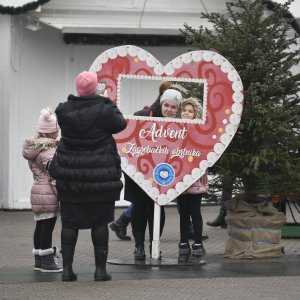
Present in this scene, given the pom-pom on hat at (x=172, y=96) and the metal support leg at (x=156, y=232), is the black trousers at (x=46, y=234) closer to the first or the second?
the metal support leg at (x=156, y=232)

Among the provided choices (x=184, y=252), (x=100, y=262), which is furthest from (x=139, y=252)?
(x=100, y=262)

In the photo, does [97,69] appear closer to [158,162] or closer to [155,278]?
[158,162]

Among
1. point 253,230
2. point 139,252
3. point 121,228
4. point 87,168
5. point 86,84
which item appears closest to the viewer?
point 87,168

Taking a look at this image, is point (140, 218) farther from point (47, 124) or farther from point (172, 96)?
point (47, 124)

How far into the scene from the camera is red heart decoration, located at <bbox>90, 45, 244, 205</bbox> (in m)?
9.41

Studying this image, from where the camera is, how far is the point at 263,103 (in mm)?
9719

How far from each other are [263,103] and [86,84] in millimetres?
2183

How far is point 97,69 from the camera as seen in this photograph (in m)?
9.41

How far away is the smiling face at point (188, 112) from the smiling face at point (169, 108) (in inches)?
3.1

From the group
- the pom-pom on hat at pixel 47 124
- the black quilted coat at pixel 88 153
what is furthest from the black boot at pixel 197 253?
the pom-pom on hat at pixel 47 124

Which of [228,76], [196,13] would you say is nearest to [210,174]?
[228,76]

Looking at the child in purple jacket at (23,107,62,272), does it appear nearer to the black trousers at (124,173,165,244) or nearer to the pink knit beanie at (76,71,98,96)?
the pink knit beanie at (76,71,98,96)

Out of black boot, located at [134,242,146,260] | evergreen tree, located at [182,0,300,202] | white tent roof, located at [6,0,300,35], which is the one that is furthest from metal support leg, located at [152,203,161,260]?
white tent roof, located at [6,0,300,35]

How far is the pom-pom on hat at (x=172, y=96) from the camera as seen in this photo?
939cm
